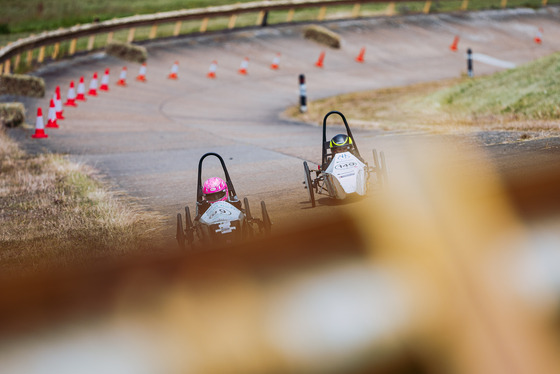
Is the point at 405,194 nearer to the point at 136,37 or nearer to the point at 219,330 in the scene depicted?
the point at 219,330

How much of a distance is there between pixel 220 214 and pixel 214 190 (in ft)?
1.59

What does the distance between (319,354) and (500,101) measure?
50.2 ft

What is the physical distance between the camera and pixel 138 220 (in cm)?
A: 1035

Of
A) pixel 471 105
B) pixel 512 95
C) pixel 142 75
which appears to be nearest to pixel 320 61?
pixel 142 75

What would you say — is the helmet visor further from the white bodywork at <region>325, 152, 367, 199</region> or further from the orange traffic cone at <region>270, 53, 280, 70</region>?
the orange traffic cone at <region>270, 53, 280, 70</region>

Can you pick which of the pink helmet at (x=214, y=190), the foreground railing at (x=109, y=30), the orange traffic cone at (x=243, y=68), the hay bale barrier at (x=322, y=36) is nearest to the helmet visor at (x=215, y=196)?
the pink helmet at (x=214, y=190)

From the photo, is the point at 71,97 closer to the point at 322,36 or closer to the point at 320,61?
the point at 320,61

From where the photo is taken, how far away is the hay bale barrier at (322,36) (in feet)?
129

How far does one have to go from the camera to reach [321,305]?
22.9ft

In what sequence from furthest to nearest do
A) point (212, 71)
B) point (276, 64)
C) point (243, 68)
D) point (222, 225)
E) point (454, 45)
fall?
point (454, 45)
point (276, 64)
point (243, 68)
point (212, 71)
point (222, 225)

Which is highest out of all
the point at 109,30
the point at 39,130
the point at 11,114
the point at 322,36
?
the point at 109,30

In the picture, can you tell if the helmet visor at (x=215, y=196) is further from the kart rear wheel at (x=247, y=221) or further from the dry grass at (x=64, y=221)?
the dry grass at (x=64, y=221)

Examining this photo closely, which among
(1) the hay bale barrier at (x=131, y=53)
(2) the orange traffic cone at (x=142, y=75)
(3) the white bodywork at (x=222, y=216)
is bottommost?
(3) the white bodywork at (x=222, y=216)

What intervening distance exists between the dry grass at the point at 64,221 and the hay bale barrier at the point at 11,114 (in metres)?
5.79
